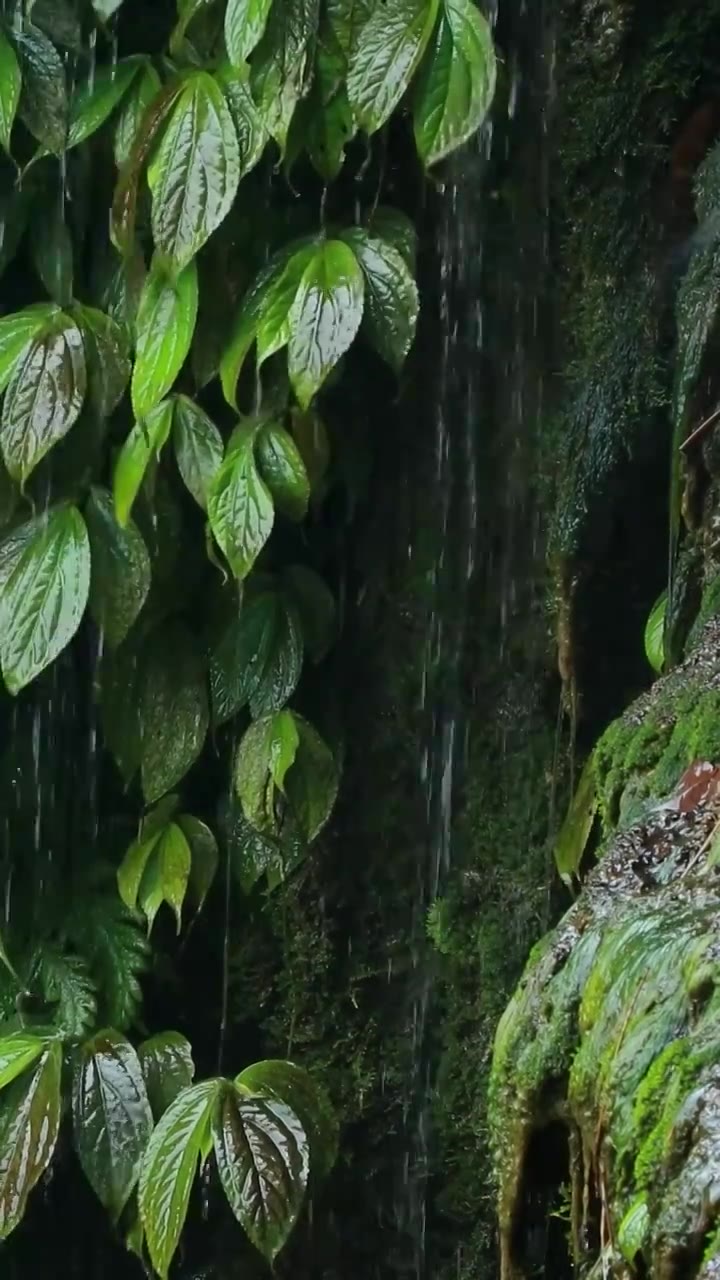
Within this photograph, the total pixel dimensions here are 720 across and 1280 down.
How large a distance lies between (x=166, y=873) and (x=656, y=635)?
71cm

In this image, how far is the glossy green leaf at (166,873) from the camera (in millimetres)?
2002

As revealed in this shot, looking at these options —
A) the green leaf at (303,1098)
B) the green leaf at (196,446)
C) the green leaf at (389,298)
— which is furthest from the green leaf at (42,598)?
the green leaf at (303,1098)

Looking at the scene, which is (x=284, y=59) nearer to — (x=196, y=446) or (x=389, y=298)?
(x=389, y=298)

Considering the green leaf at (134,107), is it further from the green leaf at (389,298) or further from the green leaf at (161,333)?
the green leaf at (389,298)

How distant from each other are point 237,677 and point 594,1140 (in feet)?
3.64

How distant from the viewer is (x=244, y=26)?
172 cm

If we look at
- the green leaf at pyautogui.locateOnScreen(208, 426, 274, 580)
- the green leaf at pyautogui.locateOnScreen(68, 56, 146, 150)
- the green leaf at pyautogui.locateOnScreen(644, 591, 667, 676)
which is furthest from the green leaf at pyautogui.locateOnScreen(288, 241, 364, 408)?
the green leaf at pyautogui.locateOnScreen(644, 591, 667, 676)

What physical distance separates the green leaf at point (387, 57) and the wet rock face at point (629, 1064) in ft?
2.91

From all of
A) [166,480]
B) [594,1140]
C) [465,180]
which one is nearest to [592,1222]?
[594,1140]

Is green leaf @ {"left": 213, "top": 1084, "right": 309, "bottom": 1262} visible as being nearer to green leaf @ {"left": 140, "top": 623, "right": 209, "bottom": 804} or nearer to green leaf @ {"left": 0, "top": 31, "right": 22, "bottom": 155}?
green leaf @ {"left": 140, "top": 623, "right": 209, "bottom": 804}

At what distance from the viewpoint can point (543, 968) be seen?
117 cm

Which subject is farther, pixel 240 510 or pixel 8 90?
pixel 8 90

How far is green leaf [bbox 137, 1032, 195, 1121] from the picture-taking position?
195cm

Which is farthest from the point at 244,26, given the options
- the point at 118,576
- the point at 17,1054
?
the point at 17,1054
